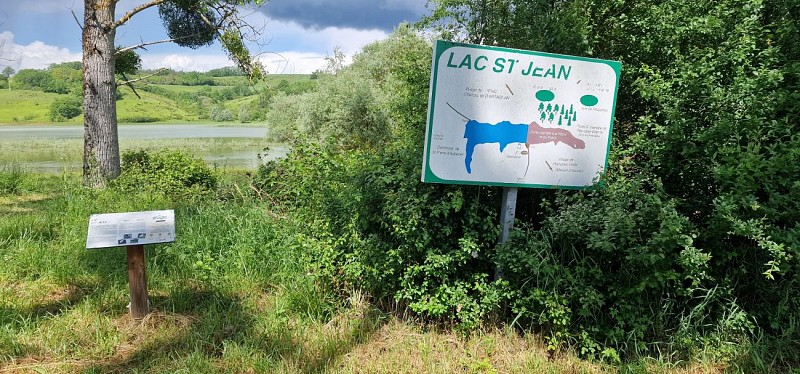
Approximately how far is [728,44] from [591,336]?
2.58 meters

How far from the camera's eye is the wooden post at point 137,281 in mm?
3252

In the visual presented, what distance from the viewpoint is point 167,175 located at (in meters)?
8.17

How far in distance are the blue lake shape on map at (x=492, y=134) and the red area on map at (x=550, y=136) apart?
0.05 meters

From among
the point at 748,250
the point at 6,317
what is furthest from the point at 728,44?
the point at 6,317

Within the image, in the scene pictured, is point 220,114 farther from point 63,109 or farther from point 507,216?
point 507,216

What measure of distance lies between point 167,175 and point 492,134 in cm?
708

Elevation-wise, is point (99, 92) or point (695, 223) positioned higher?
point (99, 92)

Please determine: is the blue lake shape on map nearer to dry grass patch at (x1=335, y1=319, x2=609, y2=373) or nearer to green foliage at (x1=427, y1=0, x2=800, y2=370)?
green foliage at (x1=427, y1=0, x2=800, y2=370)

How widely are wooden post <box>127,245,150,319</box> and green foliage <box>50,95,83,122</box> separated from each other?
2592 cm

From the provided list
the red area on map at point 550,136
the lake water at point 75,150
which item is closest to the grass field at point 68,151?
the lake water at point 75,150

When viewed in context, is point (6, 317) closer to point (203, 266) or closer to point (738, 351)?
point (203, 266)

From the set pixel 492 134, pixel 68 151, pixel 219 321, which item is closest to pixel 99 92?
pixel 219 321

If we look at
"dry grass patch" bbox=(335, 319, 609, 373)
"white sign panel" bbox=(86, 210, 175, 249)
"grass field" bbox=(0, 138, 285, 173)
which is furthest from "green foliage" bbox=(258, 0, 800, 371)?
"grass field" bbox=(0, 138, 285, 173)

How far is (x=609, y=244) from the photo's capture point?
8.98ft
